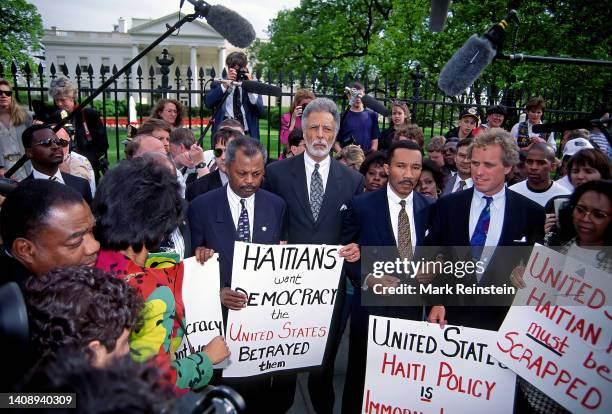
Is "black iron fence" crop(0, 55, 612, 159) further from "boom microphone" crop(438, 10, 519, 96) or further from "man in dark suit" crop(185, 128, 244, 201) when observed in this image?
"boom microphone" crop(438, 10, 519, 96)

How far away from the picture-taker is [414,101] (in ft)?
29.0

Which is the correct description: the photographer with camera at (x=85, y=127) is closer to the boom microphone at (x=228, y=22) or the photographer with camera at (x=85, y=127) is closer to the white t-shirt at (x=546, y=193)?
the boom microphone at (x=228, y=22)

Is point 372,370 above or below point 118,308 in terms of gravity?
below

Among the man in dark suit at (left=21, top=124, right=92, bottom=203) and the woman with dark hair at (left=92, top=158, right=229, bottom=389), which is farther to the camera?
the man in dark suit at (left=21, top=124, right=92, bottom=203)

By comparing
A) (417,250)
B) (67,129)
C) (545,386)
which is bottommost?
(545,386)

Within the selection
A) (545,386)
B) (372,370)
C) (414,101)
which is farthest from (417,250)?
(414,101)

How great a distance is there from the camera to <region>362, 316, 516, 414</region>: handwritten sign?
2.80 m

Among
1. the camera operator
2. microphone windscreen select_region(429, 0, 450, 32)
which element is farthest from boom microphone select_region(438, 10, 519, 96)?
the camera operator

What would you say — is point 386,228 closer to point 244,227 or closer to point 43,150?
point 244,227

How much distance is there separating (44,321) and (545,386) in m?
2.56

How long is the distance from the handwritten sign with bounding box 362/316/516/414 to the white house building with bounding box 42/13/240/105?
55.7 metres

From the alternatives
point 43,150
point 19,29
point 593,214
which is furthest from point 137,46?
point 593,214

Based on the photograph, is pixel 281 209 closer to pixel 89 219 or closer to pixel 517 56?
pixel 89 219

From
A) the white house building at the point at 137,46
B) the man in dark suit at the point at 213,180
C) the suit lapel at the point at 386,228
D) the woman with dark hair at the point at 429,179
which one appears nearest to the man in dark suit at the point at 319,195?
the suit lapel at the point at 386,228
